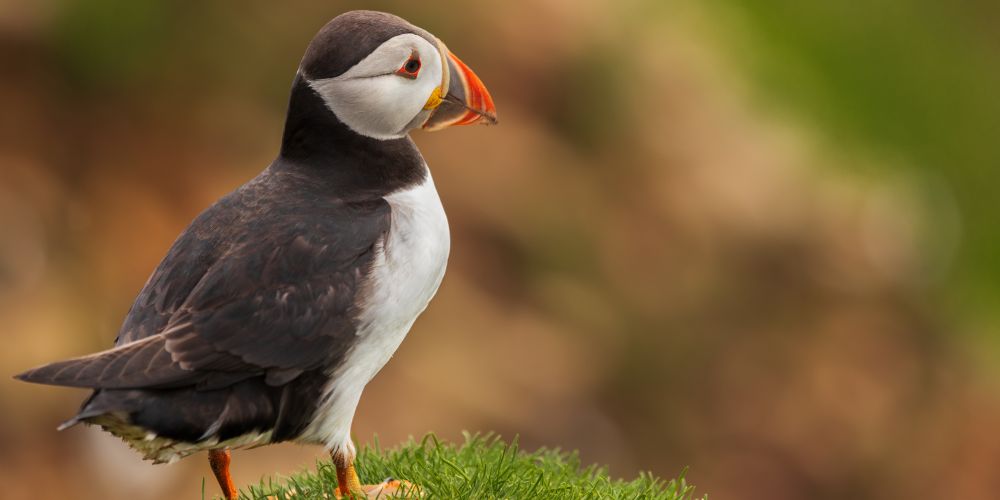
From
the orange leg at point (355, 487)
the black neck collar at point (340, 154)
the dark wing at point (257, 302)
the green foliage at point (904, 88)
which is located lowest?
the orange leg at point (355, 487)

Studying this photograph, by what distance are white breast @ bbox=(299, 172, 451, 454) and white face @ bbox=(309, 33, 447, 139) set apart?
26cm

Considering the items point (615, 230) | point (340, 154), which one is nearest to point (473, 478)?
point (340, 154)

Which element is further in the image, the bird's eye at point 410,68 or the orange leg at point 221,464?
the orange leg at point 221,464

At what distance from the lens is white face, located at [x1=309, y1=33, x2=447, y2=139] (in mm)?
4215

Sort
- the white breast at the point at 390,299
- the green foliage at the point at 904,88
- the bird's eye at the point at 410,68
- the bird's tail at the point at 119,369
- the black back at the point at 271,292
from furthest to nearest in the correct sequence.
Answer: the green foliage at the point at 904,88 → the bird's eye at the point at 410,68 → the white breast at the point at 390,299 → the black back at the point at 271,292 → the bird's tail at the point at 119,369

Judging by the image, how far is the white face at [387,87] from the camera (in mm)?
4215

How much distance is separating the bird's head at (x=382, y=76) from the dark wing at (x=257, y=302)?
336mm

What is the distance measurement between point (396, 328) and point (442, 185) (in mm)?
5182

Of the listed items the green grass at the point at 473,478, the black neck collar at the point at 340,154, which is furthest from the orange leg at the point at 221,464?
the black neck collar at the point at 340,154

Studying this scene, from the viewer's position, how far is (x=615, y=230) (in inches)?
397

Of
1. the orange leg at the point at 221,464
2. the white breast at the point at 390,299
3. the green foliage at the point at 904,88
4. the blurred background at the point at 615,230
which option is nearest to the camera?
the white breast at the point at 390,299

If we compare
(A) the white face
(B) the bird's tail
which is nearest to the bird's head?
(A) the white face

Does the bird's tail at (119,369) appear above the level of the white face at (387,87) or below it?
below

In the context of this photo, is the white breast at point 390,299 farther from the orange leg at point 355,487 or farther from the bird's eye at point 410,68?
the bird's eye at point 410,68
